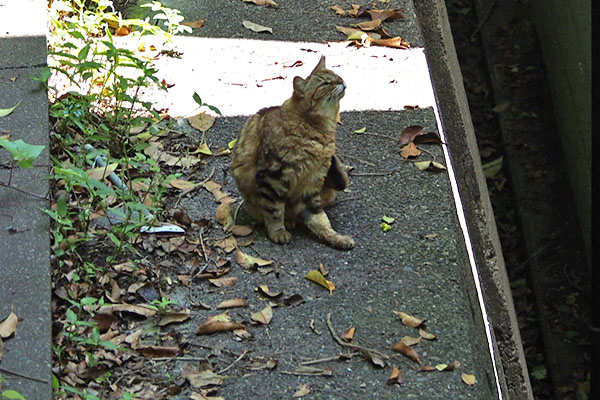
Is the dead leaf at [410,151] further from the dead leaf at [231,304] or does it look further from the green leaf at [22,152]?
the green leaf at [22,152]

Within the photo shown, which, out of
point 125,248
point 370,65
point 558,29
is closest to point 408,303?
point 125,248

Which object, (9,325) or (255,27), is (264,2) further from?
(9,325)

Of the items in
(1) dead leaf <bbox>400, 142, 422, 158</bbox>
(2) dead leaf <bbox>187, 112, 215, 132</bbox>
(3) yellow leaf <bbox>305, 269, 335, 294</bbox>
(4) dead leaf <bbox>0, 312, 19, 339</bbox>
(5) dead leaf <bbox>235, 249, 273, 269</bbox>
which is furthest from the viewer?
(2) dead leaf <bbox>187, 112, 215, 132</bbox>

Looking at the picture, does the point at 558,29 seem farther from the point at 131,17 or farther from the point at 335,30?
the point at 131,17

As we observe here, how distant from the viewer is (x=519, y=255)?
7469mm

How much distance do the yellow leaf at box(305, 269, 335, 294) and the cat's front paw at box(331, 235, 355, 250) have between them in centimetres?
25

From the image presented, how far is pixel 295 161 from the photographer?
177 inches

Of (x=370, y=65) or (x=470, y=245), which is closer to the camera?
(x=470, y=245)

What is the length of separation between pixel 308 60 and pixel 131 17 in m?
1.27

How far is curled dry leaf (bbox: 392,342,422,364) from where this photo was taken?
3.89m

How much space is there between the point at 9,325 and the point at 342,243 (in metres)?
1.62

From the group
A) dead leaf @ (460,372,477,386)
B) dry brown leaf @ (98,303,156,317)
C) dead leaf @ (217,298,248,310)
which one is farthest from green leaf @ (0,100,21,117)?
dead leaf @ (460,372,477,386)

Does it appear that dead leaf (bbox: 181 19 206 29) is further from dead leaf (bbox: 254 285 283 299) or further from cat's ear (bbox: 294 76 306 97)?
dead leaf (bbox: 254 285 283 299)

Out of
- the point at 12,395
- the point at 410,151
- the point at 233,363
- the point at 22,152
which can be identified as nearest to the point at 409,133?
the point at 410,151
